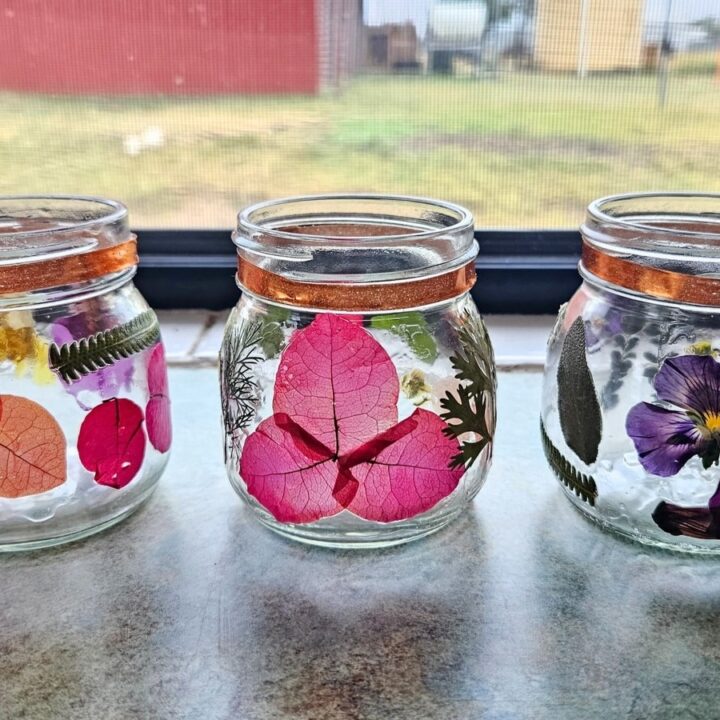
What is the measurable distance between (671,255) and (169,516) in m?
0.32

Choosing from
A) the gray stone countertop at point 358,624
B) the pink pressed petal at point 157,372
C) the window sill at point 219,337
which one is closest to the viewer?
the gray stone countertop at point 358,624

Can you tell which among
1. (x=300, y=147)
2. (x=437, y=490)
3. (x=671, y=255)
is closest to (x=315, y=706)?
(x=437, y=490)

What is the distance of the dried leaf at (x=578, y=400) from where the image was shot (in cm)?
46

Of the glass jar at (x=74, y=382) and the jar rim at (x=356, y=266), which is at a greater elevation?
the jar rim at (x=356, y=266)

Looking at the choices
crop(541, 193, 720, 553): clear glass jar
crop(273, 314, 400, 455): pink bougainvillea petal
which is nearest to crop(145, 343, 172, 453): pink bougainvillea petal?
crop(273, 314, 400, 455): pink bougainvillea petal

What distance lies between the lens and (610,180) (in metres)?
0.77

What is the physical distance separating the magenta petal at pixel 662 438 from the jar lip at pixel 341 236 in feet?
0.44

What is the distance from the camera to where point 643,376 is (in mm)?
462

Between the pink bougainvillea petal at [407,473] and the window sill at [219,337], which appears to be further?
the window sill at [219,337]

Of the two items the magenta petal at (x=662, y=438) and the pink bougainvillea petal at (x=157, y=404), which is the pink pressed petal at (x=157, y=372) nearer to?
the pink bougainvillea petal at (x=157, y=404)

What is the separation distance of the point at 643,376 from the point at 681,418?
0.15 ft

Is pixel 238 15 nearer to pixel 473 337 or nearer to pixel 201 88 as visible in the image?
pixel 201 88

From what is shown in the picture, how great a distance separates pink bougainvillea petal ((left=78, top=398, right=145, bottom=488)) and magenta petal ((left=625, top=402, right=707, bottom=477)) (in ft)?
0.89

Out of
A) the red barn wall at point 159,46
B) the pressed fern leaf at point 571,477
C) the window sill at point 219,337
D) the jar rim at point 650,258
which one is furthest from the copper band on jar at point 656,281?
the red barn wall at point 159,46
